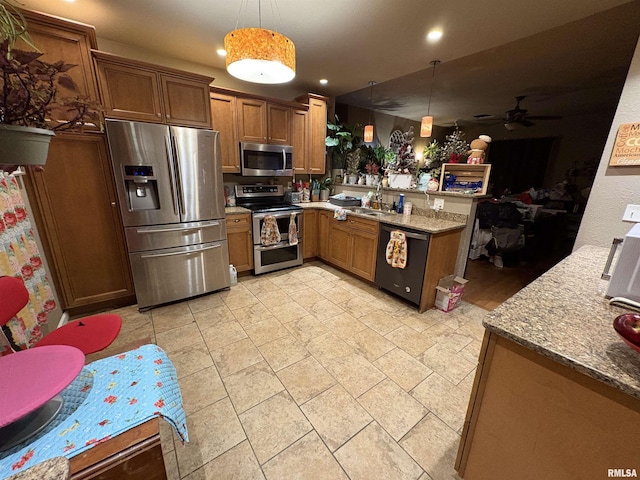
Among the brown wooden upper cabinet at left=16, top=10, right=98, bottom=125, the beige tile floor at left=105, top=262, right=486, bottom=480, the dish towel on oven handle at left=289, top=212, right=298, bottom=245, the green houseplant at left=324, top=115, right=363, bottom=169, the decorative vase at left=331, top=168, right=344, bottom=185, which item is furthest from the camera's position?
the decorative vase at left=331, top=168, right=344, bottom=185

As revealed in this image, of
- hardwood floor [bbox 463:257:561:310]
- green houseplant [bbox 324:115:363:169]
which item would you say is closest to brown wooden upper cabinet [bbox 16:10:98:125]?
green houseplant [bbox 324:115:363:169]

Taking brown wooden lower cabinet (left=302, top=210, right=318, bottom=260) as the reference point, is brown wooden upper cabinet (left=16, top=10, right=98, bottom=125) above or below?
above

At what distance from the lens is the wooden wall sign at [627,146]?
167 cm

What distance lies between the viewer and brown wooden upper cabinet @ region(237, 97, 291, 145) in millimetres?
3285

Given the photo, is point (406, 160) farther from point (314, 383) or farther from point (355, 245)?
point (314, 383)

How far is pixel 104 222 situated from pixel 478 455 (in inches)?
127

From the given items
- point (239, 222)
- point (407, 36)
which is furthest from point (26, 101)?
point (407, 36)

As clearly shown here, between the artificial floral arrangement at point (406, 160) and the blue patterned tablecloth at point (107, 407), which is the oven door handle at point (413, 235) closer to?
the artificial floral arrangement at point (406, 160)

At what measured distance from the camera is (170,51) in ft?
9.63

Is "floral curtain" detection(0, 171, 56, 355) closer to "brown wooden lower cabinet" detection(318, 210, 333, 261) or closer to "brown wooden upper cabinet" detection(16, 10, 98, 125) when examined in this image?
"brown wooden upper cabinet" detection(16, 10, 98, 125)

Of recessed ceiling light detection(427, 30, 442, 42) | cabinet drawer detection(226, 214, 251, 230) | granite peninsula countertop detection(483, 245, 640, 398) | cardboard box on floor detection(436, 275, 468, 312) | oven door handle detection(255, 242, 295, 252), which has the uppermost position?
recessed ceiling light detection(427, 30, 442, 42)

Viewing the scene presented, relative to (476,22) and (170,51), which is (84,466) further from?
(170,51)

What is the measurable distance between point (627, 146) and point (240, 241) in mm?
3521

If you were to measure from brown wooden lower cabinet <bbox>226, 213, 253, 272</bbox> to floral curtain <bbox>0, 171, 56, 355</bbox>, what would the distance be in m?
1.60
